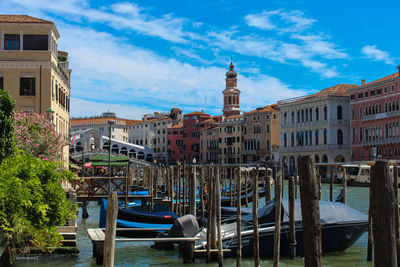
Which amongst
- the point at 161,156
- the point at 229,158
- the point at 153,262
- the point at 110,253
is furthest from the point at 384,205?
the point at 161,156

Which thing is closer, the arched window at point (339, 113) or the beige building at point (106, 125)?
the arched window at point (339, 113)

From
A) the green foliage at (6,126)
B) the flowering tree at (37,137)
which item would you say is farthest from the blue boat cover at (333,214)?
the flowering tree at (37,137)

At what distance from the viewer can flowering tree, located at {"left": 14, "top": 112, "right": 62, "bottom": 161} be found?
15.6 m

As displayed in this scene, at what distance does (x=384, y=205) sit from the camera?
4.73 meters

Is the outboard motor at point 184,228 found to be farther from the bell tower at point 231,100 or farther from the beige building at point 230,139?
the bell tower at point 231,100

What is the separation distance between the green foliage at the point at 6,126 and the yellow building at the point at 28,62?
1032 cm

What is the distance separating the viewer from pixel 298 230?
10.8m

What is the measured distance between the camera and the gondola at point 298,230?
10766 mm

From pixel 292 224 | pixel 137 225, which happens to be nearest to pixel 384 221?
pixel 292 224

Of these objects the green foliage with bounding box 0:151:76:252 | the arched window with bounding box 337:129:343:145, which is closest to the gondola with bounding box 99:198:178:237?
the green foliage with bounding box 0:151:76:252

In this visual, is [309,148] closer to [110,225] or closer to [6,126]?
[6,126]

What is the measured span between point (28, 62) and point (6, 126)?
11303 millimetres

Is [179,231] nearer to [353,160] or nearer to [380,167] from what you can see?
[380,167]

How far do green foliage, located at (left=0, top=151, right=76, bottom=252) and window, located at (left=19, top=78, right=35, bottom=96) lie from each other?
43.8ft
